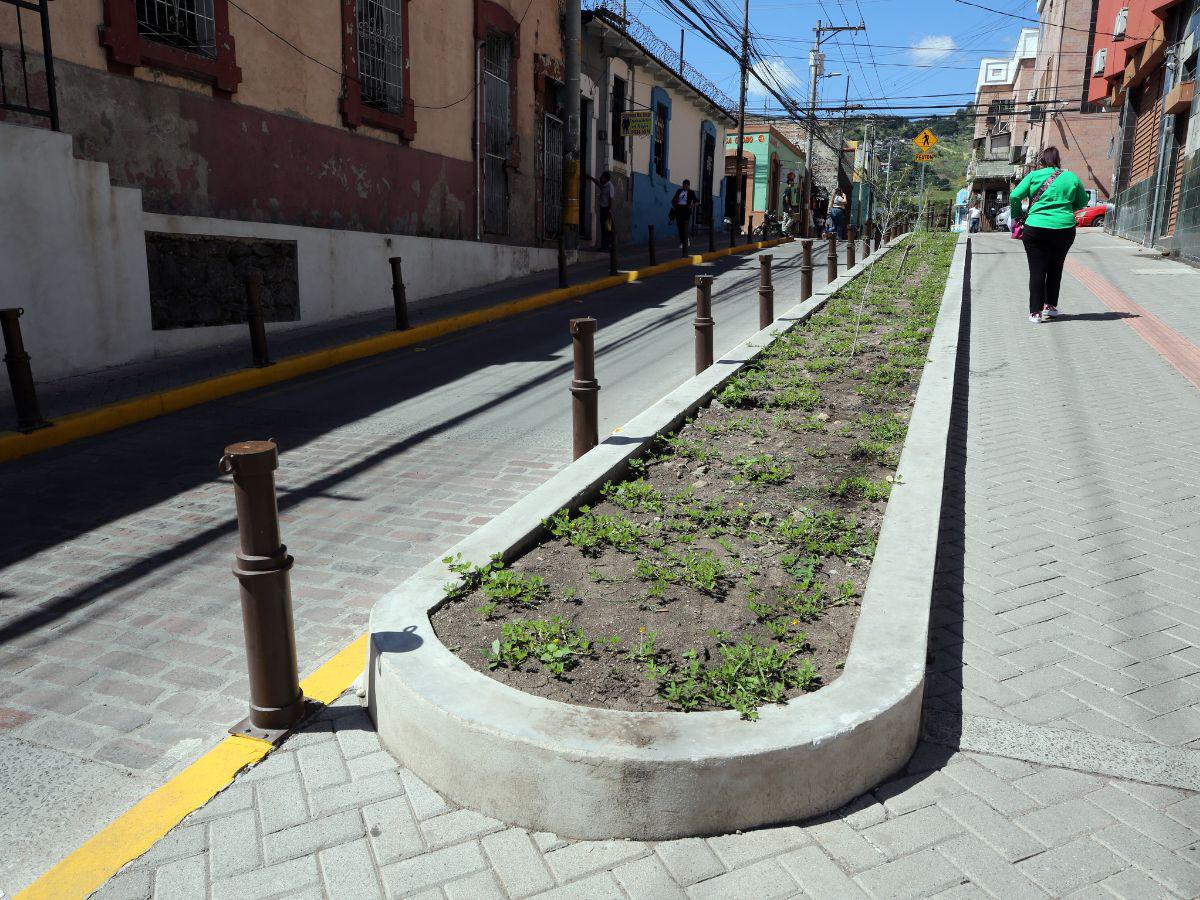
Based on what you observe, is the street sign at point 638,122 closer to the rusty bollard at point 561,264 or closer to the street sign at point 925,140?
the rusty bollard at point 561,264

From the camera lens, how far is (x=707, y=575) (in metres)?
3.48

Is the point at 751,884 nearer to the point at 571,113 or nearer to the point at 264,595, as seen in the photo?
the point at 264,595

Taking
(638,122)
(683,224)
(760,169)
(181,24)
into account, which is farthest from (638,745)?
(760,169)

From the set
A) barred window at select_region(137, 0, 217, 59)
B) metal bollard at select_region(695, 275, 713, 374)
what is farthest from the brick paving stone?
barred window at select_region(137, 0, 217, 59)

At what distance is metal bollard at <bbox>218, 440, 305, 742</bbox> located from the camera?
2.66m

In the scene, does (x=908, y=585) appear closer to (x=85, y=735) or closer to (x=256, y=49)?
(x=85, y=735)

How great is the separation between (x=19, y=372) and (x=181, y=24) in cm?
576

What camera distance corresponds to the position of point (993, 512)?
4.91 metres

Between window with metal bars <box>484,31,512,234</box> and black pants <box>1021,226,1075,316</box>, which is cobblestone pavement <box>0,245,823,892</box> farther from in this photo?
window with metal bars <box>484,31,512,234</box>

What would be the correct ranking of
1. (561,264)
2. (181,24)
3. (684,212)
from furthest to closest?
(684,212) → (561,264) → (181,24)

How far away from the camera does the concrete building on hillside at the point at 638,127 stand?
2348 centimetres

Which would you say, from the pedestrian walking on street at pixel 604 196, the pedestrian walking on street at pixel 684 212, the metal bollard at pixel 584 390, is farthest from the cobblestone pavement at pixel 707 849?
the pedestrian walking on street at pixel 684 212

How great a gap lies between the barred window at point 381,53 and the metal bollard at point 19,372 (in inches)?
327

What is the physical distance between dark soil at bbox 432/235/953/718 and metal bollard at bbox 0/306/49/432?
4644 mm
